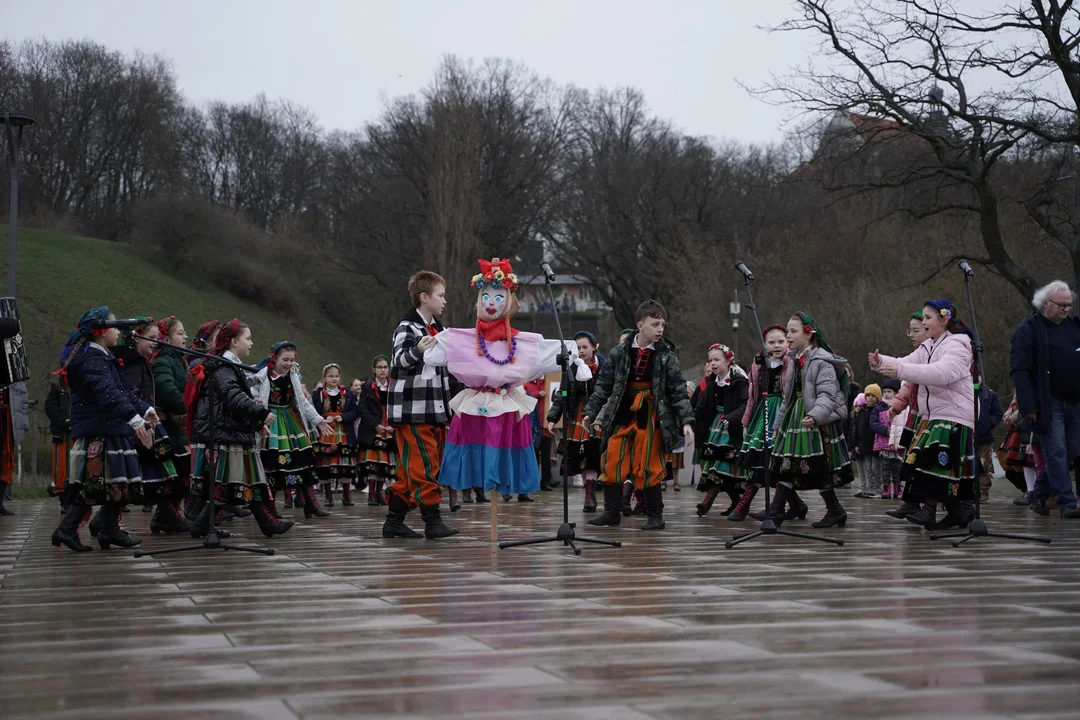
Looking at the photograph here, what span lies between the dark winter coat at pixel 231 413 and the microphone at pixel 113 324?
0.81 meters

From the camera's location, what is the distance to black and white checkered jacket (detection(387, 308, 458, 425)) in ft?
32.2

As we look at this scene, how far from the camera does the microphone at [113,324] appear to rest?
904cm

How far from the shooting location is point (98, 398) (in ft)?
31.2

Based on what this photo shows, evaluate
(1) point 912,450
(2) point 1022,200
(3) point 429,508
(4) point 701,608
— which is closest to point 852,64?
(2) point 1022,200

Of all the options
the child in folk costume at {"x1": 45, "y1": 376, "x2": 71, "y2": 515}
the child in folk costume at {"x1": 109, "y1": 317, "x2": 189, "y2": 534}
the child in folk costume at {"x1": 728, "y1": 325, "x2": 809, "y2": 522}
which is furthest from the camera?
the child in folk costume at {"x1": 45, "y1": 376, "x2": 71, "y2": 515}

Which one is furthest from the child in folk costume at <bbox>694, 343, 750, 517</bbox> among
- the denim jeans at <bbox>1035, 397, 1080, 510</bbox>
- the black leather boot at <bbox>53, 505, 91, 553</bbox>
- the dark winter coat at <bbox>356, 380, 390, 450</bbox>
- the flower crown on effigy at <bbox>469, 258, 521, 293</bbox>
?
the black leather boot at <bbox>53, 505, 91, 553</bbox>

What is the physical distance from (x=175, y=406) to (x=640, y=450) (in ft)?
13.6

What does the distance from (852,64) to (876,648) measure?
24.5 metres

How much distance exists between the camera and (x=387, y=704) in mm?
3916

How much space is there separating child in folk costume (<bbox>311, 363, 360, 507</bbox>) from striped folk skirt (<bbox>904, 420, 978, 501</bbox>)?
7.72 meters

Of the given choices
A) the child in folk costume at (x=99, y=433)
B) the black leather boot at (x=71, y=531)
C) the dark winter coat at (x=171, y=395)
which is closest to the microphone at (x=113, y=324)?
the child in folk costume at (x=99, y=433)

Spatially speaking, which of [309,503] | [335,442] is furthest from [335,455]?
[309,503]

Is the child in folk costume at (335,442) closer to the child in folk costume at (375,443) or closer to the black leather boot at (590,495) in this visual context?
the child in folk costume at (375,443)

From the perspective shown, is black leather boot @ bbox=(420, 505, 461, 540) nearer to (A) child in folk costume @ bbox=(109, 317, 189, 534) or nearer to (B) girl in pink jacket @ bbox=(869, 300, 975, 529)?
(A) child in folk costume @ bbox=(109, 317, 189, 534)
